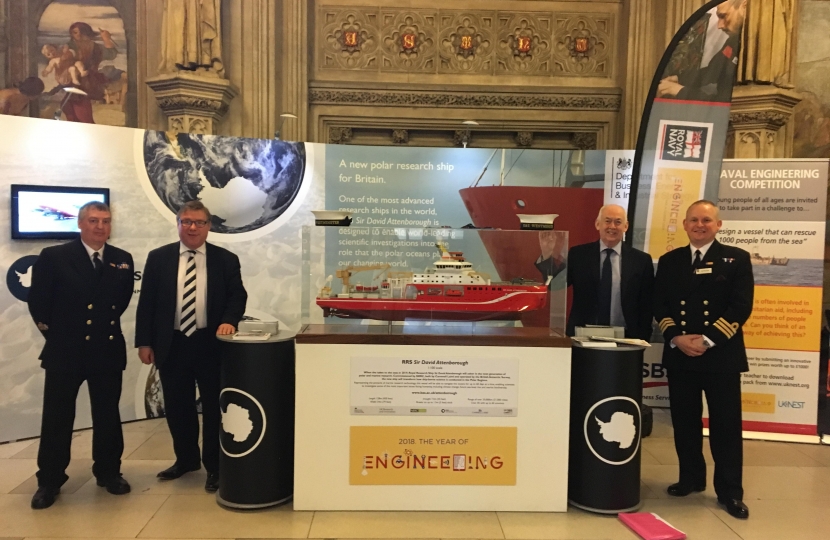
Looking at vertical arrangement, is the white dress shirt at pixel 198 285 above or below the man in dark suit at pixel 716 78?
below

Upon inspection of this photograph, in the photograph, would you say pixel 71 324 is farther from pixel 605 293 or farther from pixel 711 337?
pixel 711 337

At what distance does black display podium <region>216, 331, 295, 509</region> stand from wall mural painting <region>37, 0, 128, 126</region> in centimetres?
472

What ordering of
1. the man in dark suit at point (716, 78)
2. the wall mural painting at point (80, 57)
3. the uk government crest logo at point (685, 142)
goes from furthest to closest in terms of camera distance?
the wall mural painting at point (80, 57)
the uk government crest logo at point (685, 142)
the man in dark suit at point (716, 78)

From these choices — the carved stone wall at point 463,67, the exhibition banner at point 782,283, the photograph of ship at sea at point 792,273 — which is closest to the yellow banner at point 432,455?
the exhibition banner at point 782,283

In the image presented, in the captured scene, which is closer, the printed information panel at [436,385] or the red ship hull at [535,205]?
the printed information panel at [436,385]

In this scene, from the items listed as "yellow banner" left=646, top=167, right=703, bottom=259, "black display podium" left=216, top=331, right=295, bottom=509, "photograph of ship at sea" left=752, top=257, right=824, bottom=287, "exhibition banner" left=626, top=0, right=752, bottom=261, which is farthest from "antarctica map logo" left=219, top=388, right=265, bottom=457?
"photograph of ship at sea" left=752, top=257, right=824, bottom=287

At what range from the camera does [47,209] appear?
4.39 meters

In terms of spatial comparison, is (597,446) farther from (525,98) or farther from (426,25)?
(426,25)

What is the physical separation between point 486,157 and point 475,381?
275cm

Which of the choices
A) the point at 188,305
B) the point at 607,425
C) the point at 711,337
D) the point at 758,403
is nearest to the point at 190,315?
the point at 188,305

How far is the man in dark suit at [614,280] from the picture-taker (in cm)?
385

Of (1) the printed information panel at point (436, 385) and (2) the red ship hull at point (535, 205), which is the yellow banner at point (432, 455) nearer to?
(1) the printed information panel at point (436, 385)

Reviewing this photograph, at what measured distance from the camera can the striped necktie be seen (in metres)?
3.44

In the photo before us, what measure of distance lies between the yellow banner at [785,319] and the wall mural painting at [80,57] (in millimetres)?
6534
